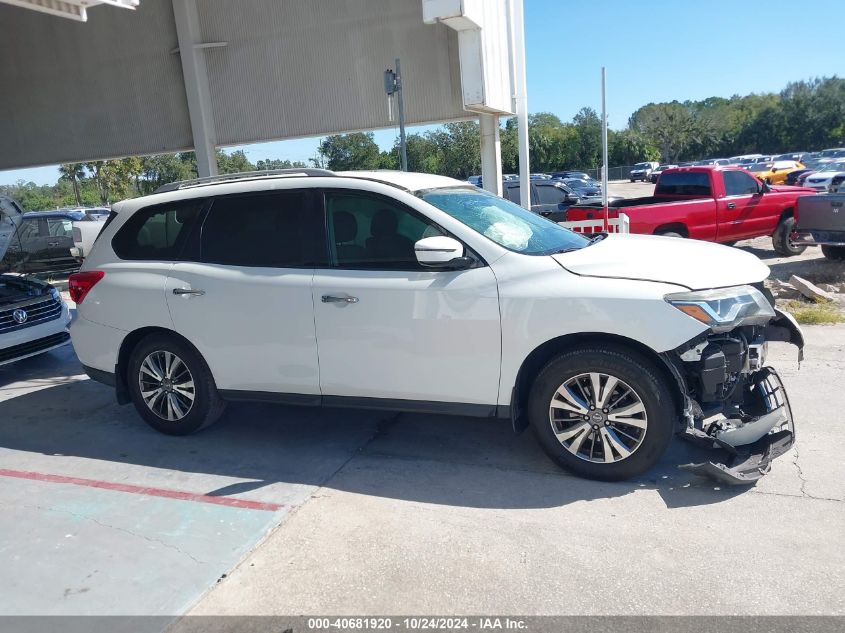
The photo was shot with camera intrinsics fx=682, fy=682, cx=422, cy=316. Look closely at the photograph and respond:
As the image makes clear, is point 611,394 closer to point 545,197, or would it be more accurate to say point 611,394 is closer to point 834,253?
point 834,253

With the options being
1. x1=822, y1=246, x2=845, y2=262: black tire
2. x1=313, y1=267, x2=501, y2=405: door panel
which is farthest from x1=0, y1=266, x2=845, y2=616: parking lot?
x1=822, y1=246, x2=845, y2=262: black tire

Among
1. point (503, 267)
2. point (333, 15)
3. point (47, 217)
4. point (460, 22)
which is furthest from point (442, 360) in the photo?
point (47, 217)

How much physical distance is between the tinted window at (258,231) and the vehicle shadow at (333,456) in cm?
141

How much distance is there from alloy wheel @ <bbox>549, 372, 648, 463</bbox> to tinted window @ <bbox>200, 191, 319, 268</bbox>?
2.03 meters

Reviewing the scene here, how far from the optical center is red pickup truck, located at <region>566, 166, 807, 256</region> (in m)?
11.3

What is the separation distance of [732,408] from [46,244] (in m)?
16.0

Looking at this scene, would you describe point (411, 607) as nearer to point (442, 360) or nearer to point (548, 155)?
point (442, 360)

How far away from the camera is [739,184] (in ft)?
40.2

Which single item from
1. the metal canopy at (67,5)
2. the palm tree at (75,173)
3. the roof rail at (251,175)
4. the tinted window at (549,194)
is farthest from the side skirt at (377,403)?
the palm tree at (75,173)

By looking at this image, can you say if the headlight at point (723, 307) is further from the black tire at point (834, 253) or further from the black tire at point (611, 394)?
the black tire at point (834, 253)

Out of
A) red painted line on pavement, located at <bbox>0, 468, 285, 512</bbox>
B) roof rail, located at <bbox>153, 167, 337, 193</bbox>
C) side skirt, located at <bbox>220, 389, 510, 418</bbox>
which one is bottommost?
red painted line on pavement, located at <bbox>0, 468, 285, 512</bbox>

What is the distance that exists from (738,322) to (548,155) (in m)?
66.2

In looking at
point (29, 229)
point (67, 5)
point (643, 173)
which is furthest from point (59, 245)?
point (643, 173)

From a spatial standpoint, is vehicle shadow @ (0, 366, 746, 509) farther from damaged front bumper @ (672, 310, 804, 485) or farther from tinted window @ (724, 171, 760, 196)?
tinted window @ (724, 171, 760, 196)
